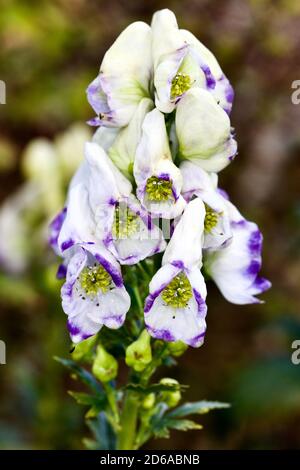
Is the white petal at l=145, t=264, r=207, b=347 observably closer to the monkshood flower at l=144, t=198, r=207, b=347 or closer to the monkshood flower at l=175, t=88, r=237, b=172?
the monkshood flower at l=144, t=198, r=207, b=347

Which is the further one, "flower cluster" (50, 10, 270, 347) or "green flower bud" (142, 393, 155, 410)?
"green flower bud" (142, 393, 155, 410)

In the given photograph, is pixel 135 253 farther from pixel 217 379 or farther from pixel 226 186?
pixel 226 186

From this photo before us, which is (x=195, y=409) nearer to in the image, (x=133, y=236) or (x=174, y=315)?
(x=174, y=315)

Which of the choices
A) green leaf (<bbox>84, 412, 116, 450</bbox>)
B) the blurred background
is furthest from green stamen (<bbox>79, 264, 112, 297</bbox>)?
the blurred background

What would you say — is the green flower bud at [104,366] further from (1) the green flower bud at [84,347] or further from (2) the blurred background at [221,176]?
(2) the blurred background at [221,176]

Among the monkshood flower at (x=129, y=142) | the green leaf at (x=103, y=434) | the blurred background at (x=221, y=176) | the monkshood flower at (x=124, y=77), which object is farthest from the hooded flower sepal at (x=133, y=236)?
the blurred background at (x=221, y=176)

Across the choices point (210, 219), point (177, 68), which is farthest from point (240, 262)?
point (177, 68)
